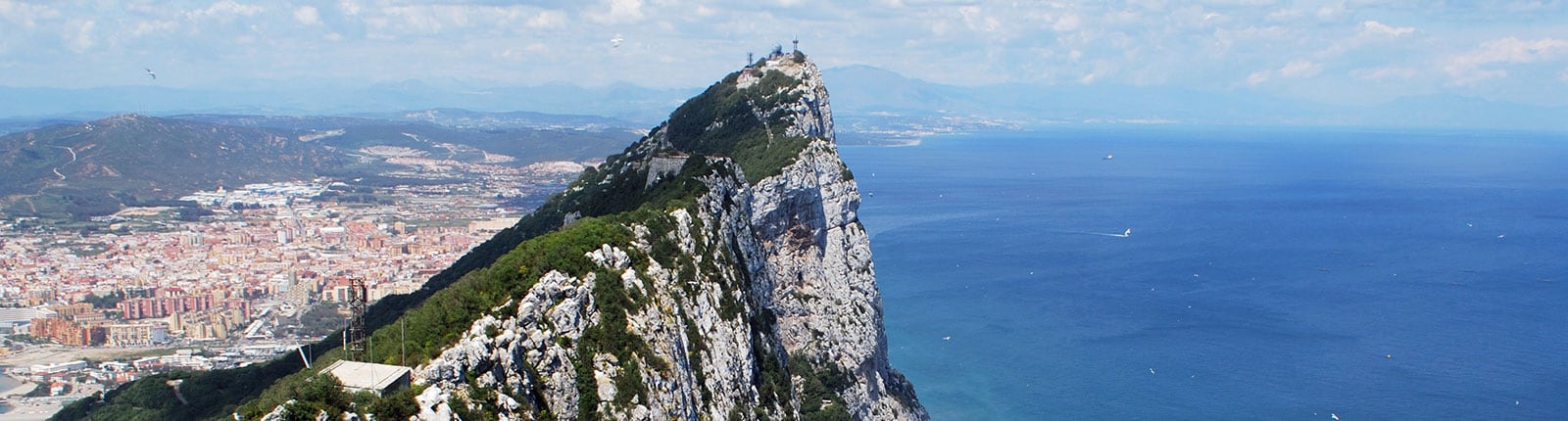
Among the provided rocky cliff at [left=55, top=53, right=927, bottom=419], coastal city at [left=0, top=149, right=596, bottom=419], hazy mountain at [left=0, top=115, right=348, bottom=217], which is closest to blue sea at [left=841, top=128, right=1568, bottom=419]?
rocky cliff at [left=55, top=53, right=927, bottom=419]

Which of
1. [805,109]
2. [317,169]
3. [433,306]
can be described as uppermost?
[805,109]

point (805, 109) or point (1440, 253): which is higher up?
point (805, 109)

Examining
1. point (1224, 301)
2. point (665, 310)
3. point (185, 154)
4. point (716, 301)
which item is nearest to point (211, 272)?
point (716, 301)

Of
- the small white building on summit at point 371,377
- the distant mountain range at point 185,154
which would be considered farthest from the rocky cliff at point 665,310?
the distant mountain range at point 185,154

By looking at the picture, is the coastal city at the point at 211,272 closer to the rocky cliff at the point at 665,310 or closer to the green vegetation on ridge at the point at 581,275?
the green vegetation on ridge at the point at 581,275

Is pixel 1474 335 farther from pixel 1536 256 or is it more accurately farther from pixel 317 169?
pixel 317 169

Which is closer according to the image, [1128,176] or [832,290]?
[832,290]

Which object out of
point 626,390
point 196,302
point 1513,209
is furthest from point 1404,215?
point 626,390

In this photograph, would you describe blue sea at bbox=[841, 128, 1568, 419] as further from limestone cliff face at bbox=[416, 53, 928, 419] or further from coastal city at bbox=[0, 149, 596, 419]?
coastal city at bbox=[0, 149, 596, 419]
